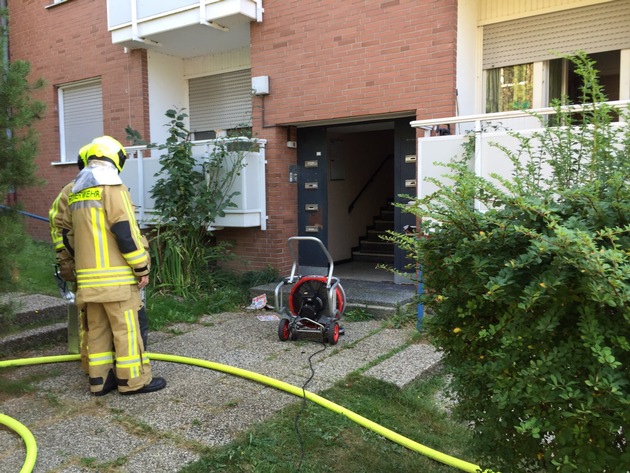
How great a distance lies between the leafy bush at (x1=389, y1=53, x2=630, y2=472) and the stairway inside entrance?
696cm

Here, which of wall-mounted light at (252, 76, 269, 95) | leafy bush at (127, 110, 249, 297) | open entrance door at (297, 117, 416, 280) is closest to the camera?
leafy bush at (127, 110, 249, 297)

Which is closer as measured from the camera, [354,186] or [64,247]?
[64,247]

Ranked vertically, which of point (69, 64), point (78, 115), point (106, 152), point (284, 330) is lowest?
point (284, 330)

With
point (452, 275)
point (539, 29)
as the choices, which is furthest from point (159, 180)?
point (452, 275)

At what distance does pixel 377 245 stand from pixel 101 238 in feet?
21.8

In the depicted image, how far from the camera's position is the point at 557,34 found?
678 cm

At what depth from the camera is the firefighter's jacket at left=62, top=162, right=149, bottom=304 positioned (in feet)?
12.9

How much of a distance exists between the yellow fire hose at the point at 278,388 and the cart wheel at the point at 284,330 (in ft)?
3.27

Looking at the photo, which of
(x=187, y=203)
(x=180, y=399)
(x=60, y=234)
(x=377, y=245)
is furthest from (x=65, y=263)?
(x=377, y=245)

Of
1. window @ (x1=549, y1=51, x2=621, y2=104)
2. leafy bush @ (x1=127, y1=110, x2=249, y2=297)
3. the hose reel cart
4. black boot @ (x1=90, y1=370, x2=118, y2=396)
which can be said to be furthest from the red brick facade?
the hose reel cart

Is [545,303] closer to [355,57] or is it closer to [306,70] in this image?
[355,57]

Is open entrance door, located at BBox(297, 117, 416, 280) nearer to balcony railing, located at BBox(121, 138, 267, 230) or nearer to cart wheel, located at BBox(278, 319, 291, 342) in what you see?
balcony railing, located at BBox(121, 138, 267, 230)

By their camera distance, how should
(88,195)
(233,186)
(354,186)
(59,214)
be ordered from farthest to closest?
(354,186) → (233,186) → (59,214) → (88,195)

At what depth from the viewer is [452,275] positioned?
2.35m
